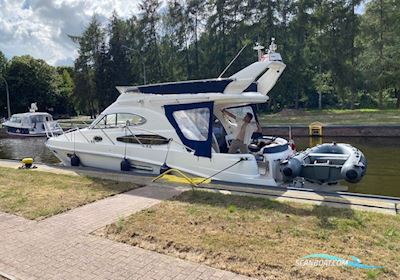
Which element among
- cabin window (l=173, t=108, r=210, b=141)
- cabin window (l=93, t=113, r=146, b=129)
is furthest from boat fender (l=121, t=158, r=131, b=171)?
cabin window (l=173, t=108, r=210, b=141)

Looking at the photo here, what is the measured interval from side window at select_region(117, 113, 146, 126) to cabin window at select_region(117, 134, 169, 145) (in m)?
0.38

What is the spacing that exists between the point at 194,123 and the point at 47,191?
378cm

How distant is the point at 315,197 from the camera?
22.5ft

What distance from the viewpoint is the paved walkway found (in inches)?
160

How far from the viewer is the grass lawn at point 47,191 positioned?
654 centimetres

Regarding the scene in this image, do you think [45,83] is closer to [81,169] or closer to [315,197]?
[81,169]

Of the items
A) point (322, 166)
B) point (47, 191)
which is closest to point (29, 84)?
point (47, 191)

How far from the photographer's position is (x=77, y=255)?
4562 mm

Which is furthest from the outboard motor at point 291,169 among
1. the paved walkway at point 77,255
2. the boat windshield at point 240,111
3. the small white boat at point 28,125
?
the small white boat at point 28,125

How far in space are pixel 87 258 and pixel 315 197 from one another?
170 inches

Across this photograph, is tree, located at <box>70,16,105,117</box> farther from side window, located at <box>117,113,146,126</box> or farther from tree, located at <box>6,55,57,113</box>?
side window, located at <box>117,113,146,126</box>

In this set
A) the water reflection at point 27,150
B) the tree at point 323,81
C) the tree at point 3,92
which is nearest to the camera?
the water reflection at point 27,150

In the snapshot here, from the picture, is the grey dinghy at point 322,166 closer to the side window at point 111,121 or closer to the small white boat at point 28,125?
the side window at point 111,121

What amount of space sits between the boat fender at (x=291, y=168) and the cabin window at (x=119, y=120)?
4.11 m
